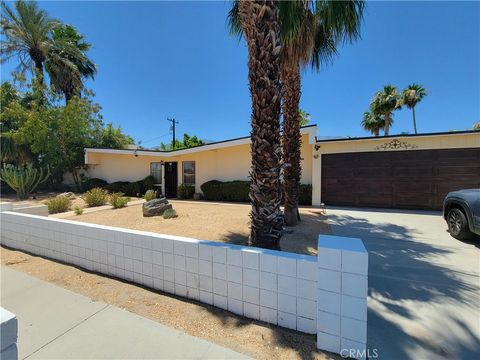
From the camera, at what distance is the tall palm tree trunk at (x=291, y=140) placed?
256 inches

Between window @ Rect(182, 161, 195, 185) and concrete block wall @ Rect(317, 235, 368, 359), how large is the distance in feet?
41.3

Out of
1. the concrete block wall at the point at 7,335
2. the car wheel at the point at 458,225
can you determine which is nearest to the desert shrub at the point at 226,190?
the car wheel at the point at 458,225

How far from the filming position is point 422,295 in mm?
3031

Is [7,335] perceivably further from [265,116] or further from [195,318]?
[265,116]

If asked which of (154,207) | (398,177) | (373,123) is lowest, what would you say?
(154,207)

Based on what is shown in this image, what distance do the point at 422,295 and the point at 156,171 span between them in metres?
14.7

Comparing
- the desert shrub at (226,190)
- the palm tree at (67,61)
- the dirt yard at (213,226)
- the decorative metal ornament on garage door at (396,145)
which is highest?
the palm tree at (67,61)

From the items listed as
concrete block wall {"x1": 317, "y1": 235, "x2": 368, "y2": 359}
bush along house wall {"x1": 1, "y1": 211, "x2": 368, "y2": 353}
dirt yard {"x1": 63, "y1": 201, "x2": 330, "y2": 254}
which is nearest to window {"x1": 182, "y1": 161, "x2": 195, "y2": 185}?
dirt yard {"x1": 63, "y1": 201, "x2": 330, "y2": 254}

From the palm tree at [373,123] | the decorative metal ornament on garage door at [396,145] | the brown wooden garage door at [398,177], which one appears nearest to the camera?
the brown wooden garage door at [398,177]

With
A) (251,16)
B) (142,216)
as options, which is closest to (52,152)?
(142,216)

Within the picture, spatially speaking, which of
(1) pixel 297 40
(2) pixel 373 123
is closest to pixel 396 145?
A: (1) pixel 297 40

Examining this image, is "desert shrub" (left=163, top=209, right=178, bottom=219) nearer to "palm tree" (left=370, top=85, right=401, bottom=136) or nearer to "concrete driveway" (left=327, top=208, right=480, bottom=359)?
"concrete driveway" (left=327, top=208, right=480, bottom=359)

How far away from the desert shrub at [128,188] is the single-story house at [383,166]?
15.0 ft

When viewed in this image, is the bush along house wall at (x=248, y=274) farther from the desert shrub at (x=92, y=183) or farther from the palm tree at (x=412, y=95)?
the palm tree at (x=412, y=95)
